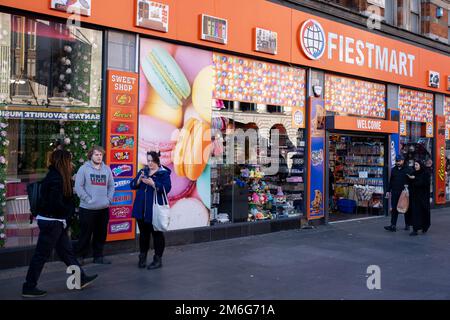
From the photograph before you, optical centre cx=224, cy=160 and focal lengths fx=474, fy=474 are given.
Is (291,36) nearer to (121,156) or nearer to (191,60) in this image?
(191,60)

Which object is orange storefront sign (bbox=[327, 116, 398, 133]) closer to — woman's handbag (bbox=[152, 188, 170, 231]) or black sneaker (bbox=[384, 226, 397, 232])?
black sneaker (bbox=[384, 226, 397, 232])

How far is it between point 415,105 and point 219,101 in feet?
27.6

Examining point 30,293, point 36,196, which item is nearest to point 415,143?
point 36,196

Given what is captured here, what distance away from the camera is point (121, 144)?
825cm

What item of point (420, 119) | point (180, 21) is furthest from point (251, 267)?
A: point (420, 119)

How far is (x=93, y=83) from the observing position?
8133mm

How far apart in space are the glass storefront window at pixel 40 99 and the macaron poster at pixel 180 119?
37.9 inches

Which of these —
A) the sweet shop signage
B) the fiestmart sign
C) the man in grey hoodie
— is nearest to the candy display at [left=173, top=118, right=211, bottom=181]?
the fiestmart sign

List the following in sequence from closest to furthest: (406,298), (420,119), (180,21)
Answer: (406,298) → (180,21) → (420,119)

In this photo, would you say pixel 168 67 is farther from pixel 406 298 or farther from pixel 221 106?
pixel 406 298

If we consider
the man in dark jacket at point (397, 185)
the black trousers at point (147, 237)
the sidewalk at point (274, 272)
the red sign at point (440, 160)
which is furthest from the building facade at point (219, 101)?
the man in dark jacket at point (397, 185)

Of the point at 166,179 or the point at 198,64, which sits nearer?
the point at 166,179

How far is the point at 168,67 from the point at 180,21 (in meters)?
0.90

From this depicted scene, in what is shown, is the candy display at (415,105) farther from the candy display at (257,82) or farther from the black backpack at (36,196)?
the black backpack at (36,196)
